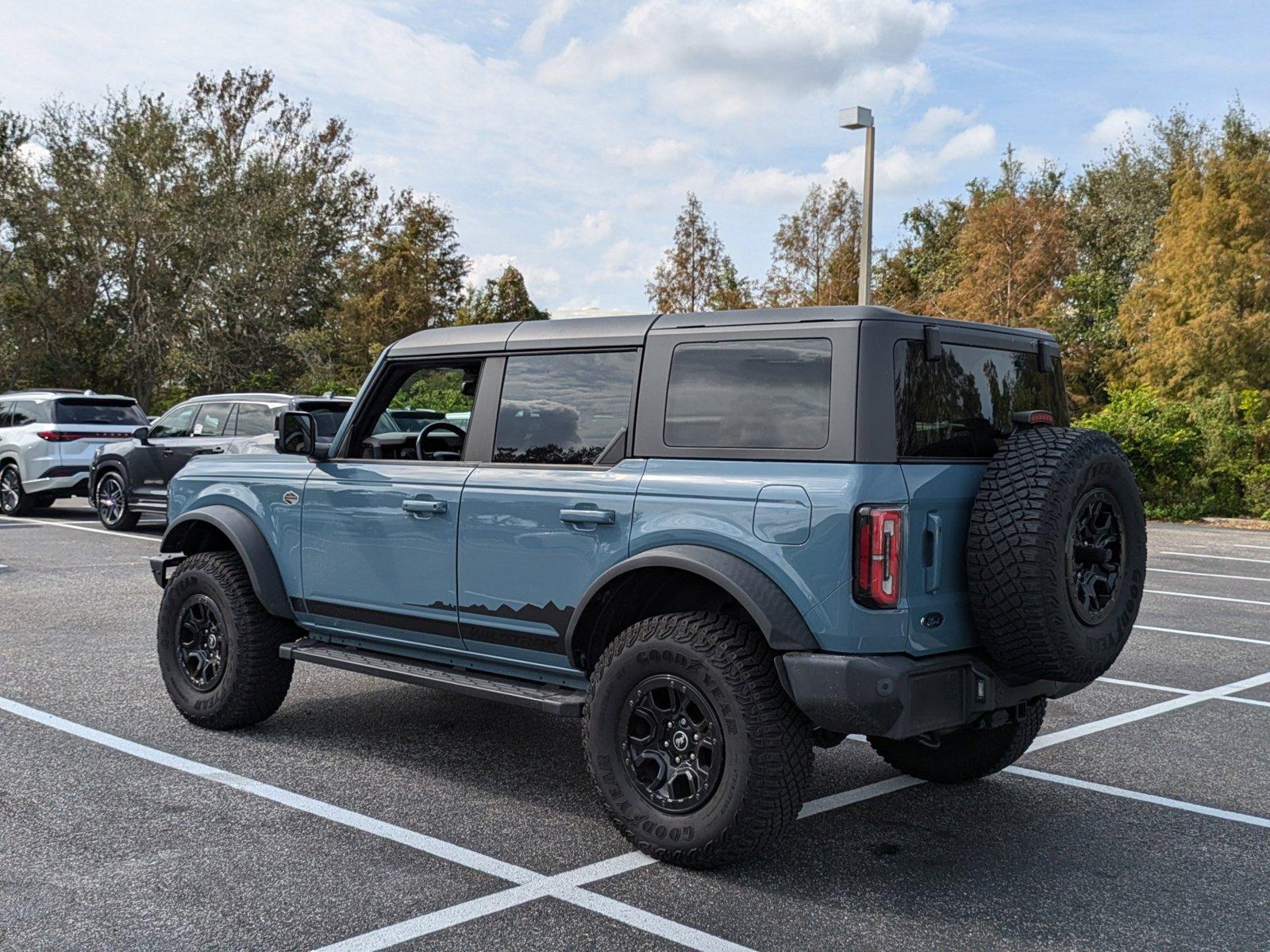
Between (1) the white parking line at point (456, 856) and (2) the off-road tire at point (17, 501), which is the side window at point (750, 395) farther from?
(2) the off-road tire at point (17, 501)

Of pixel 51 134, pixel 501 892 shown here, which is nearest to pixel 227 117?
pixel 51 134

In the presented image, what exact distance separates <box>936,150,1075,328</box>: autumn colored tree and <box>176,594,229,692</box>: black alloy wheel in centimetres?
2884

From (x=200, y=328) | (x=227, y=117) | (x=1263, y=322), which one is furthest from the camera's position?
(x=227, y=117)

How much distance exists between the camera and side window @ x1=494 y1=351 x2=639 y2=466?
15.4 feet

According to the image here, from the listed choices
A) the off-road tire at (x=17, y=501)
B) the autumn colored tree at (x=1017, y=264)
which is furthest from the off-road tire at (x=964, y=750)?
the autumn colored tree at (x=1017, y=264)

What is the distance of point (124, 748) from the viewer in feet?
18.2

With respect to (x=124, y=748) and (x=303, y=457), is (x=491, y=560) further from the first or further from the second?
(x=124, y=748)

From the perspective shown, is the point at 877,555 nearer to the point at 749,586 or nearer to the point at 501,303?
the point at 749,586

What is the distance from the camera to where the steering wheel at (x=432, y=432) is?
5.53 meters

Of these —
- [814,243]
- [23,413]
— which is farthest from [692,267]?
[23,413]

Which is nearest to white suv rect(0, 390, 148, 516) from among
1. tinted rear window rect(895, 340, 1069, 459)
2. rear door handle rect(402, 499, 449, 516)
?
rear door handle rect(402, 499, 449, 516)

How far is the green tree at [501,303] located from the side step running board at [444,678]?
35609 millimetres

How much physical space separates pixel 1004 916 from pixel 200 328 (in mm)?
33210

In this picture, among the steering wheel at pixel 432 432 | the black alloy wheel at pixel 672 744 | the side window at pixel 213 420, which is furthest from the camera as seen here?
the side window at pixel 213 420
